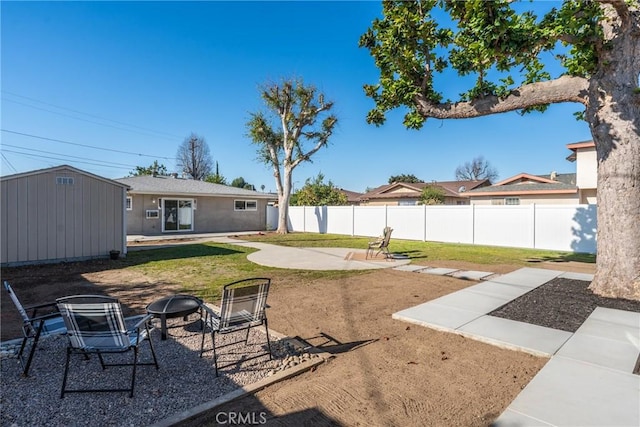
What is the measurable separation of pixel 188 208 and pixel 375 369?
1947 centimetres

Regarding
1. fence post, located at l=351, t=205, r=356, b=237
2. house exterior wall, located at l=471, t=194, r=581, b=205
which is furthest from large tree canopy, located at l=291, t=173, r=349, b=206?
house exterior wall, located at l=471, t=194, r=581, b=205

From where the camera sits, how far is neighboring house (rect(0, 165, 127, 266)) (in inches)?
359

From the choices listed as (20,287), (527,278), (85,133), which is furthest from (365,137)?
(85,133)

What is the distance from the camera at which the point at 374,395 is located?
2.86 metres

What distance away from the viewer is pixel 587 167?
1798cm

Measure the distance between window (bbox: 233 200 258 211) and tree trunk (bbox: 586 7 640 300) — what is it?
20.1 meters

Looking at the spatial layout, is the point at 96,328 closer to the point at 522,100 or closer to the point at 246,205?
the point at 522,100

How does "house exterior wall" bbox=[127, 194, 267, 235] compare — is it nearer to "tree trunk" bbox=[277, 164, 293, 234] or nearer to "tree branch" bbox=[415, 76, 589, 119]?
"tree trunk" bbox=[277, 164, 293, 234]

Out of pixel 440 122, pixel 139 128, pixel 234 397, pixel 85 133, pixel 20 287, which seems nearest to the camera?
pixel 234 397

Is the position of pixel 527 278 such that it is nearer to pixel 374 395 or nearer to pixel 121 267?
pixel 374 395

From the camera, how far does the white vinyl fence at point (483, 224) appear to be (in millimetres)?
12695

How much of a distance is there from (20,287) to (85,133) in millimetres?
32110

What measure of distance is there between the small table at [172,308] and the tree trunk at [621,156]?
7.10m

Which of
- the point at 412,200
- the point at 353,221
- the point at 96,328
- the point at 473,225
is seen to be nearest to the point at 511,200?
the point at 412,200
